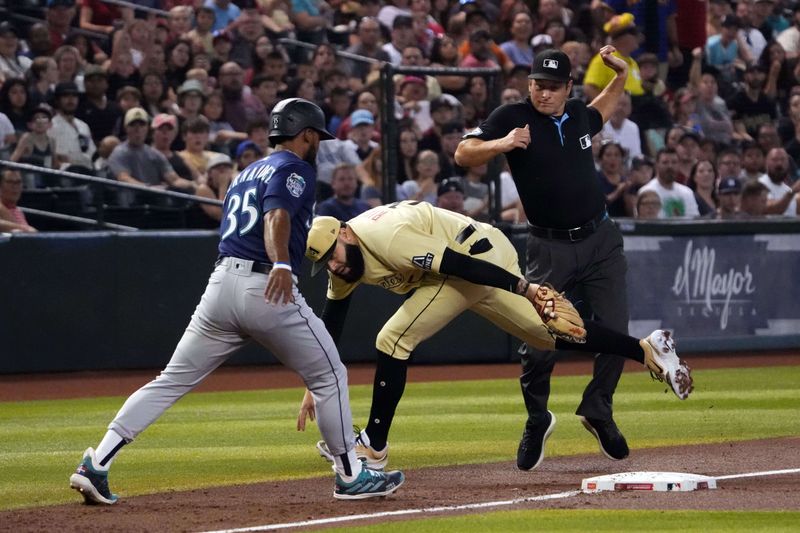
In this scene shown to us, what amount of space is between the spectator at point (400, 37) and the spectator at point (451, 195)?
3716 millimetres

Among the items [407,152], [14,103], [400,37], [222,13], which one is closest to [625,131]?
[400,37]

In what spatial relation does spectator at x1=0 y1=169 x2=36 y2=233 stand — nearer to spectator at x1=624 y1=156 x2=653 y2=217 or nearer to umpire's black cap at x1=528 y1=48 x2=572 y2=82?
spectator at x1=624 y1=156 x2=653 y2=217

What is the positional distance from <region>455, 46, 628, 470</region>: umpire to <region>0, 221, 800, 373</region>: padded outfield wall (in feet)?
21.8

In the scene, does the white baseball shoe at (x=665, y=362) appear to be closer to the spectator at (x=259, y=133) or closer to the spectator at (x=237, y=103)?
the spectator at (x=259, y=133)

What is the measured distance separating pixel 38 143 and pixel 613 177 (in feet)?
20.9

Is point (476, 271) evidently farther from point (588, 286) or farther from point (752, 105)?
point (752, 105)

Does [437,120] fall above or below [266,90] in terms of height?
below

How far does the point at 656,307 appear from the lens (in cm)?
1482

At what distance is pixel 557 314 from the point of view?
6750 millimetres

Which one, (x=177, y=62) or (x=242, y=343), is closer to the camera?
(x=242, y=343)

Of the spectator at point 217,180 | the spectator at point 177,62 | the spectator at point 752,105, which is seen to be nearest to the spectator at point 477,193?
the spectator at point 217,180

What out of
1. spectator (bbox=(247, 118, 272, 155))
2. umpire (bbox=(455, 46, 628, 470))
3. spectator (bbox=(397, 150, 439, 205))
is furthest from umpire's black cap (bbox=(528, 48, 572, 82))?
spectator (bbox=(247, 118, 272, 155))

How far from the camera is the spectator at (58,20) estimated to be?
52.4 feet

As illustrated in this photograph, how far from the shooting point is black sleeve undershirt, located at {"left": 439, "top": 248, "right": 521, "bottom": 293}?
22.0ft
